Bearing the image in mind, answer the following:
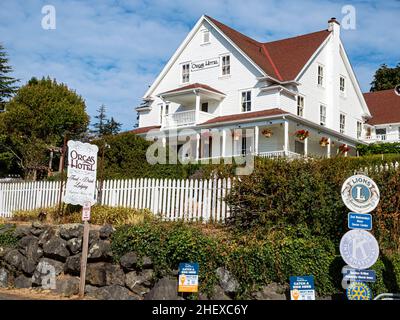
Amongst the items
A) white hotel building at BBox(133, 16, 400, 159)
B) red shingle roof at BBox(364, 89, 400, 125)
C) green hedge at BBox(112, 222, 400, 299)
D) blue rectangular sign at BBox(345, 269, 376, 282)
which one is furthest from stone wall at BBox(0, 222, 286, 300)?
red shingle roof at BBox(364, 89, 400, 125)

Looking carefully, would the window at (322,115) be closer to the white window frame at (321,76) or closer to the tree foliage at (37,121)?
the white window frame at (321,76)

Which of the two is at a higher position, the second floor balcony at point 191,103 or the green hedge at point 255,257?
the second floor balcony at point 191,103

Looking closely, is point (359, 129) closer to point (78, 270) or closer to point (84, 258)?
point (78, 270)

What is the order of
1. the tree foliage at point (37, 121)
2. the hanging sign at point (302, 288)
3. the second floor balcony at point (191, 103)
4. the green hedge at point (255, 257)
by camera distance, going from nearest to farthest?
the hanging sign at point (302, 288)
the green hedge at point (255, 257)
the second floor balcony at point (191, 103)
the tree foliage at point (37, 121)

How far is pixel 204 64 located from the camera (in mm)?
37969

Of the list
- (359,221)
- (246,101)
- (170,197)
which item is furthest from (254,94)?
(359,221)

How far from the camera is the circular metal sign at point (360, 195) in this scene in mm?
11133

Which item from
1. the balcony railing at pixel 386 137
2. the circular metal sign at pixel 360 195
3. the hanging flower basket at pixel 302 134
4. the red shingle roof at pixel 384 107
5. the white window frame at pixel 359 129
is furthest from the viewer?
the red shingle roof at pixel 384 107

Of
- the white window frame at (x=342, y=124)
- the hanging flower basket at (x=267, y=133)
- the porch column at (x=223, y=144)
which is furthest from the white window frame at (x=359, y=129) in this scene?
the porch column at (x=223, y=144)

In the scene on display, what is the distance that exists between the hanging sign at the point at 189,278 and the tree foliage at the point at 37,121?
2543cm

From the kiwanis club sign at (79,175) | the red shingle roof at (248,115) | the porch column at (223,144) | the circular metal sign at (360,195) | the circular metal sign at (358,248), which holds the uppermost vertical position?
the red shingle roof at (248,115)

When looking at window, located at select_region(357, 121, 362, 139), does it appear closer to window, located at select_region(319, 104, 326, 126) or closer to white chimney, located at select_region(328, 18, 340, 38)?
window, located at select_region(319, 104, 326, 126)

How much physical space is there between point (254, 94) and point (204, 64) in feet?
14.8

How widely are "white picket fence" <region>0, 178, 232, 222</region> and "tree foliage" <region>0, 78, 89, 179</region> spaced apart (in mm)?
19481
